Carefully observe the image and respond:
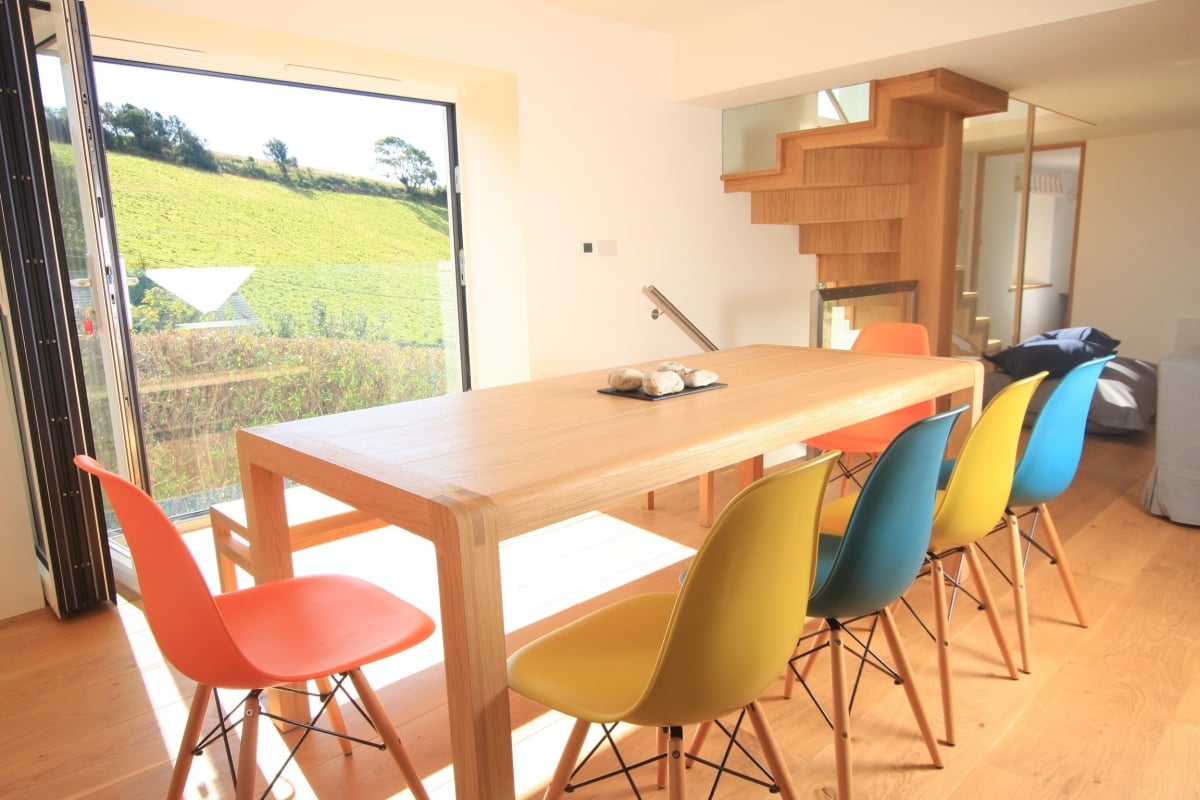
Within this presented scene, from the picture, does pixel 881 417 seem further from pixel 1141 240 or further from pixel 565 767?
pixel 1141 240

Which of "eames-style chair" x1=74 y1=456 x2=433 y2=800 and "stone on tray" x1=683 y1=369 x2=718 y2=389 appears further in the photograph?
"stone on tray" x1=683 y1=369 x2=718 y2=389

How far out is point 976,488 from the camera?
1898 millimetres

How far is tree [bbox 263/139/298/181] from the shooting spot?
3.70m

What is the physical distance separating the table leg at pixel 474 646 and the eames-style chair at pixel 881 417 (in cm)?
198

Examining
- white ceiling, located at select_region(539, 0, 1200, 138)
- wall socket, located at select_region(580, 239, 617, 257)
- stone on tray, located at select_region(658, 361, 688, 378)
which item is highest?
white ceiling, located at select_region(539, 0, 1200, 138)

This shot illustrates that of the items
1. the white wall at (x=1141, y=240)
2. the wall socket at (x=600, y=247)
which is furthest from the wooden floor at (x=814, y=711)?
the white wall at (x=1141, y=240)

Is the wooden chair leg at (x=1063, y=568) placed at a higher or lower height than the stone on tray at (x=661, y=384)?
lower

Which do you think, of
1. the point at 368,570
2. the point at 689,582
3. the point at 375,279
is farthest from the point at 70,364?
the point at 689,582

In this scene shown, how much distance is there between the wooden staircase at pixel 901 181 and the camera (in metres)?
4.15

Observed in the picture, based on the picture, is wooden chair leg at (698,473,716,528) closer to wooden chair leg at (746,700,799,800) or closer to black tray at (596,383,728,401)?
black tray at (596,383,728,401)

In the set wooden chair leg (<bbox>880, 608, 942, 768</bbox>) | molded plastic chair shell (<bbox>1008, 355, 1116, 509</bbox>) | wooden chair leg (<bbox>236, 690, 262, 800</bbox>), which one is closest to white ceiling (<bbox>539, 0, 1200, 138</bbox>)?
molded plastic chair shell (<bbox>1008, 355, 1116, 509</bbox>)

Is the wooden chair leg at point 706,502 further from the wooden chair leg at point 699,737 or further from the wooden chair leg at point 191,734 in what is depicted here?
the wooden chair leg at point 191,734

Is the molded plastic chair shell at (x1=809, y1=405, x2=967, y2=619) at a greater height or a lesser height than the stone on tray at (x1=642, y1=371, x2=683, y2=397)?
lesser

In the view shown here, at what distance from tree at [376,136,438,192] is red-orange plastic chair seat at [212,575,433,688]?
9.41ft
